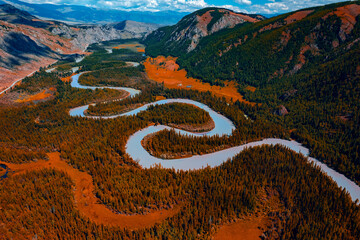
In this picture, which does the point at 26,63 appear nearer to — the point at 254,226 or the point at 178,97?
the point at 178,97

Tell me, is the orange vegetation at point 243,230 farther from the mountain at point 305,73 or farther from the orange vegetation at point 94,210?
the mountain at point 305,73

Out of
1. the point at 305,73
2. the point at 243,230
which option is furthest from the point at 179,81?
the point at 243,230

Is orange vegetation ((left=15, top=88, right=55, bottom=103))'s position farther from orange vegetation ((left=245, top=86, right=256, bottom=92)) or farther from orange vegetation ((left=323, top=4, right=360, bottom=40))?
orange vegetation ((left=323, top=4, right=360, bottom=40))

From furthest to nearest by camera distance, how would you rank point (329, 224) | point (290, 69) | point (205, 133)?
point (290, 69) < point (205, 133) < point (329, 224)

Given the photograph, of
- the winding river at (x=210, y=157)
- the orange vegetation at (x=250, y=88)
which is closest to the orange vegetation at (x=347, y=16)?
the orange vegetation at (x=250, y=88)

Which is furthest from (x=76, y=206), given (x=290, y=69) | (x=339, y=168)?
(x=290, y=69)

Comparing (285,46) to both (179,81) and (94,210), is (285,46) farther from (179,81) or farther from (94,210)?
(94,210)

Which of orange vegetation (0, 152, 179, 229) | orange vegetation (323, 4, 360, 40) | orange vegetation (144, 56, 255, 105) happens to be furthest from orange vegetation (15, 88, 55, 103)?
orange vegetation (323, 4, 360, 40)
